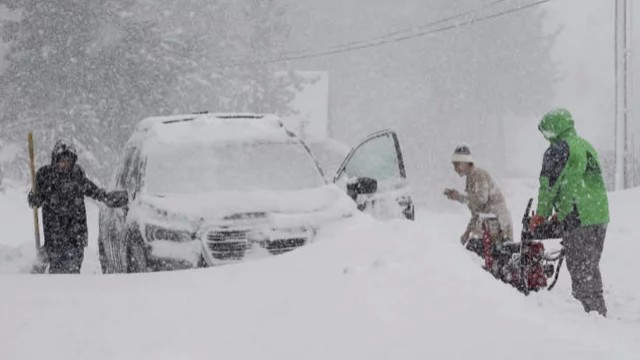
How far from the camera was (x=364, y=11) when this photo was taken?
269 ft

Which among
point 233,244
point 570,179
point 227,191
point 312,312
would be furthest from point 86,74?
point 312,312

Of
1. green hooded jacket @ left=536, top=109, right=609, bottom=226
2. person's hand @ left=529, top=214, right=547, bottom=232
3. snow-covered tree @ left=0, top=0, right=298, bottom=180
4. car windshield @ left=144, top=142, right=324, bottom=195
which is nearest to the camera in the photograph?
green hooded jacket @ left=536, top=109, right=609, bottom=226

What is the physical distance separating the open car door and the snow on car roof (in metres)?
0.95

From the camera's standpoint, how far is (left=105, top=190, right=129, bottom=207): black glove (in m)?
7.52

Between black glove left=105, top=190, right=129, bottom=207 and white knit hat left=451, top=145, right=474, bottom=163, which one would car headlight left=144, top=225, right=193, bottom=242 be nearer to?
black glove left=105, top=190, right=129, bottom=207

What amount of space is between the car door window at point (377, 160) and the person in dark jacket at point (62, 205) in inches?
113

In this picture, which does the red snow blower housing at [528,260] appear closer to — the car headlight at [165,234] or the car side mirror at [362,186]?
the car side mirror at [362,186]

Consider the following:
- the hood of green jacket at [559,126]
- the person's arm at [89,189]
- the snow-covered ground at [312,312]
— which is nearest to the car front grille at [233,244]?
the snow-covered ground at [312,312]

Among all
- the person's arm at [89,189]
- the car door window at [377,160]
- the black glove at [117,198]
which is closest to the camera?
the black glove at [117,198]

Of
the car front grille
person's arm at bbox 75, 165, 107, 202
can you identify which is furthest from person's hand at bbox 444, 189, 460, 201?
person's arm at bbox 75, 165, 107, 202

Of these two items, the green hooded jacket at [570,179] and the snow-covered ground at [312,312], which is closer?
the snow-covered ground at [312,312]

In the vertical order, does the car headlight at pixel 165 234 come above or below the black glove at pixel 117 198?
below

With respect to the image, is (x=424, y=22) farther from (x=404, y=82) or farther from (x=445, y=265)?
(x=445, y=265)

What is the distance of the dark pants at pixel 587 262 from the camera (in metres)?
7.35
